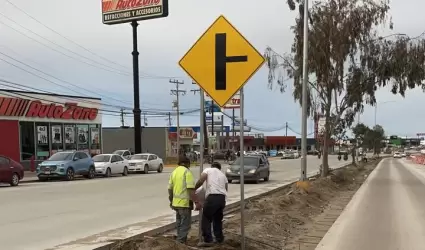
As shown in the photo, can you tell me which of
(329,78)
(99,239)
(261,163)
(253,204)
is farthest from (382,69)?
(99,239)

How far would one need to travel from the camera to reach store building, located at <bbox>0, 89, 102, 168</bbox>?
37969mm

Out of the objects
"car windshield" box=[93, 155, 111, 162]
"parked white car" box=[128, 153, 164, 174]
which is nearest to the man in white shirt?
"car windshield" box=[93, 155, 111, 162]

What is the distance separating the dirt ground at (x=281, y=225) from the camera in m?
8.27

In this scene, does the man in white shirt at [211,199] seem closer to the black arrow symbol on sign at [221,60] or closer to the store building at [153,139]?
the black arrow symbol on sign at [221,60]

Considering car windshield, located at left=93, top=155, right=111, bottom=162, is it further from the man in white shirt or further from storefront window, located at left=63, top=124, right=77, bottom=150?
Answer: the man in white shirt

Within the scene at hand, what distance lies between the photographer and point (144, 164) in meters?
37.7

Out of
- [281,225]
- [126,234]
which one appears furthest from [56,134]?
[126,234]

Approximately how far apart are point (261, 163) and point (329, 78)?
20.5ft

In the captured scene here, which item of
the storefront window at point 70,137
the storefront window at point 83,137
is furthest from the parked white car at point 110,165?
the storefront window at point 83,137

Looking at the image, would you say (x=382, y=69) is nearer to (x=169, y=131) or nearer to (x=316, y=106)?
(x=316, y=106)

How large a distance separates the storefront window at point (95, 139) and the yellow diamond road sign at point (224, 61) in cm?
4074

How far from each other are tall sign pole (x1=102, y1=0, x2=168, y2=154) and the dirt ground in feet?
93.1

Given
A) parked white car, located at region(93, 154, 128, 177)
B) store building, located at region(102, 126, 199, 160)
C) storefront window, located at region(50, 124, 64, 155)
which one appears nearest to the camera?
parked white car, located at region(93, 154, 128, 177)

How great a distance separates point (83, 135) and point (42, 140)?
5.27 meters
